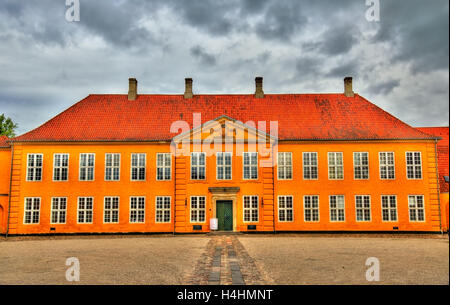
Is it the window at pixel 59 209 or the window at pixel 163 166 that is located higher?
the window at pixel 163 166

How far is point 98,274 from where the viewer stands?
11828 mm

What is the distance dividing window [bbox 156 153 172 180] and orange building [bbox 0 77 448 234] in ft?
0.24

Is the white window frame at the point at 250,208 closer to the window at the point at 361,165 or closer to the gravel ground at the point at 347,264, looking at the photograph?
the window at the point at 361,165

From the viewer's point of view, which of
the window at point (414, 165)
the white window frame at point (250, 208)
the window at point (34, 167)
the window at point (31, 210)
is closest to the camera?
the window at point (31, 210)

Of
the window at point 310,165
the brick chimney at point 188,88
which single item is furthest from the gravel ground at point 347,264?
the brick chimney at point 188,88

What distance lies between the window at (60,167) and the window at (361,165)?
21.3m

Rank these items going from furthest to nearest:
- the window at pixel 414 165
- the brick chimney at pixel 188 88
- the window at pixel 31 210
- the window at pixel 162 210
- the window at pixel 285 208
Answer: the brick chimney at pixel 188 88 → the window at pixel 414 165 → the window at pixel 285 208 → the window at pixel 162 210 → the window at pixel 31 210

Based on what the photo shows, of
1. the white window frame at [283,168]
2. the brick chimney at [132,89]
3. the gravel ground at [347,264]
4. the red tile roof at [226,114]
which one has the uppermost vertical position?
the brick chimney at [132,89]

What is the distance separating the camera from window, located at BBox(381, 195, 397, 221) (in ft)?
93.8

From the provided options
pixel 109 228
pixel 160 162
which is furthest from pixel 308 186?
pixel 109 228

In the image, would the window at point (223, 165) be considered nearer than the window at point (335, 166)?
Yes

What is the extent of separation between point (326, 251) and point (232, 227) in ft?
37.7

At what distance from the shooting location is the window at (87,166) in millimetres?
28953

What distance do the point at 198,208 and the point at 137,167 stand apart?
5.45m
